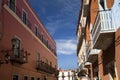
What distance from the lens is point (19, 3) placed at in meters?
20.5

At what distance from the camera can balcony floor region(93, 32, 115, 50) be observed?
9.11m

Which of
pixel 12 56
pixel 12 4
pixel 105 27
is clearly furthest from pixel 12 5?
pixel 105 27

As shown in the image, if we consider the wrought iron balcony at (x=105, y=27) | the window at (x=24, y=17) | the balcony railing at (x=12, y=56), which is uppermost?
the window at (x=24, y=17)

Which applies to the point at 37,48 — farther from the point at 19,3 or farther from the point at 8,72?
the point at 8,72

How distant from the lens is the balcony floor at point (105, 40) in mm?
9115

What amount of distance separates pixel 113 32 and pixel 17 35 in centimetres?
1173

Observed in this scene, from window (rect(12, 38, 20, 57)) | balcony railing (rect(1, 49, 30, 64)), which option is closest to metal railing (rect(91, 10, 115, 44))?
balcony railing (rect(1, 49, 30, 64))

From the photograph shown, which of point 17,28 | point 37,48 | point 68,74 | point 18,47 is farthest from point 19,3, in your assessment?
point 68,74

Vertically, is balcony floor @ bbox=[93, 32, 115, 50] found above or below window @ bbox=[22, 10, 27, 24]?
below

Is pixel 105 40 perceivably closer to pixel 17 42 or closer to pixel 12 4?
pixel 12 4

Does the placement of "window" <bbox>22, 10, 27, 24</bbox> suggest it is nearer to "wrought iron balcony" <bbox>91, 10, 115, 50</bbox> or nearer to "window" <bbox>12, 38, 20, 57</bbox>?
"window" <bbox>12, 38, 20, 57</bbox>

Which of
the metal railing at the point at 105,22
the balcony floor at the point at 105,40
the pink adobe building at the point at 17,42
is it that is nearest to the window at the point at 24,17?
the pink adobe building at the point at 17,42

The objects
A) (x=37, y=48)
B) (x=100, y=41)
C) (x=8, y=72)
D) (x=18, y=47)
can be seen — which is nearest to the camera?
(x=100, y=41)

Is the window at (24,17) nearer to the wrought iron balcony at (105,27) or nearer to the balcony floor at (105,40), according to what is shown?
the balcony floor at (105,40)
